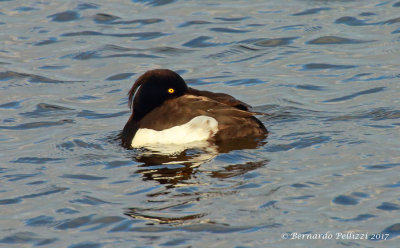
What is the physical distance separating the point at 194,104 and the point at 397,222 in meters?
3.32

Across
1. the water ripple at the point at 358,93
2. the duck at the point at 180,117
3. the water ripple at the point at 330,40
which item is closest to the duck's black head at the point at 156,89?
the duck at the point at 180,117

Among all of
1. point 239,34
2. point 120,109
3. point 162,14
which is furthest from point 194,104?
point 162,14

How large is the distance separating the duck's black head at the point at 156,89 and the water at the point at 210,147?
555 millimetres

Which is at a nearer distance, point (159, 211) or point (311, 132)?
point (159, 211)

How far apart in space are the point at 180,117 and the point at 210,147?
0.52m

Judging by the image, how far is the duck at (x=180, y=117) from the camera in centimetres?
923

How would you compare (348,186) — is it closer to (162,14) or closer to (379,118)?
(379,118)

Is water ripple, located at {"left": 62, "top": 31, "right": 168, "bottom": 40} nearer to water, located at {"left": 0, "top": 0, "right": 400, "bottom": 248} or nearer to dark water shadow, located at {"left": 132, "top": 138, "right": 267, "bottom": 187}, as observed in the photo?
water, located at {"left": 0, "top": 0, "right": 400, "bottom": 248}

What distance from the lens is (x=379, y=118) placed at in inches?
384

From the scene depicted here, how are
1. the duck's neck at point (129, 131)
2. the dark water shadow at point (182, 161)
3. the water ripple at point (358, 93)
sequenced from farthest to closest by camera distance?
the water ripple at point (358, 93) < the duck's neck at point (129, 131) < the dark water shadow at point (182, 161)

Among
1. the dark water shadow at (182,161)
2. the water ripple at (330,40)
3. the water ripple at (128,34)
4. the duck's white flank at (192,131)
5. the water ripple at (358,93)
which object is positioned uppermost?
the water ripple at (128,34)

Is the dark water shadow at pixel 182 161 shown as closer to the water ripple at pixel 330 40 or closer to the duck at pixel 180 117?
the duck at pixel 180 117

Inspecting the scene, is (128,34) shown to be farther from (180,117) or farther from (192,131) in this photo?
(192,131)

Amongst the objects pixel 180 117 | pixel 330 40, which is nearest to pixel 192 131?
pixel 180 117
